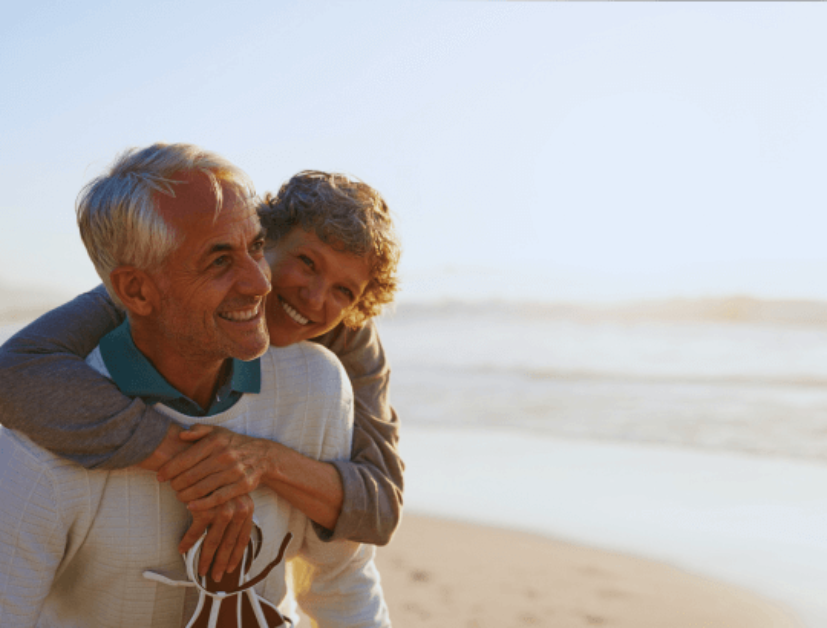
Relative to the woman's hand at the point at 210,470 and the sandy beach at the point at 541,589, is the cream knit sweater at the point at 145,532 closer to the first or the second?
the woman's hand at the point at 210,470

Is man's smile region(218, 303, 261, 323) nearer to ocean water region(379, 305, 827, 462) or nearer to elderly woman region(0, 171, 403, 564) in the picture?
elderly woman region(0, 171, 403, 564)

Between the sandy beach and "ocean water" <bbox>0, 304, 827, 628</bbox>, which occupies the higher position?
"ocean water" <bbox>0, 304, 827, 628</bbox>

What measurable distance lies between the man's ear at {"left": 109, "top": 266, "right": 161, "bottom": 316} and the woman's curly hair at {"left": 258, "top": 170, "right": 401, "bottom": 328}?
62 centimetres

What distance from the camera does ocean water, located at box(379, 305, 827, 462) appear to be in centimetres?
851

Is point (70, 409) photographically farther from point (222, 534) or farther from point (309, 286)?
point (309, 286)

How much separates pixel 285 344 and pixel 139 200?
675mm

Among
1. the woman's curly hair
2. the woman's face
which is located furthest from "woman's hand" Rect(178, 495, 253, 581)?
the woman's curly hair

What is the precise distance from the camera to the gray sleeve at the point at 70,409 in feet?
4.99

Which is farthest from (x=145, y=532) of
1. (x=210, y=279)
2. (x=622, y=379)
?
(x=622, y=379)

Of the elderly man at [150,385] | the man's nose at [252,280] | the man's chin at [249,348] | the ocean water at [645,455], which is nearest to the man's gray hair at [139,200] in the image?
the elderly man at [150,385]

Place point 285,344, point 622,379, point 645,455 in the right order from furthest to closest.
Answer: point 622,379 < point 645,455 < point 285,344

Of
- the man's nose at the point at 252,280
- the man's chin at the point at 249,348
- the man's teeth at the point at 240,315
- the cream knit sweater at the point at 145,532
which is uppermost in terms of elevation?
the man's nose at the point at 252,280

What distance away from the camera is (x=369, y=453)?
2014 mm

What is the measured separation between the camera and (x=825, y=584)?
4.21 m
